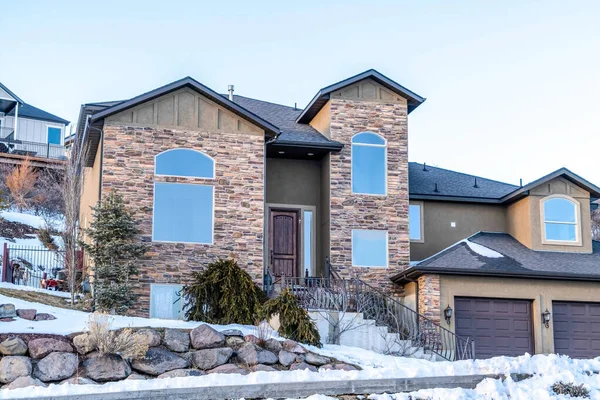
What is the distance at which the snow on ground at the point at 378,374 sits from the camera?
1220 cm

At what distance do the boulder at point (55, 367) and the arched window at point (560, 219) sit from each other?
13785 millimetres

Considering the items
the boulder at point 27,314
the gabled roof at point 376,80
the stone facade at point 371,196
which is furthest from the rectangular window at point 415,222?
the boulder at point 27,314

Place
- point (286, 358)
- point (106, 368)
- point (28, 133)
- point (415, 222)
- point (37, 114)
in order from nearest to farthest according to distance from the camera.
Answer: point (106, 368) → point (286, 358) → point (415, 222) → point (28, 133) → point (37, 114)

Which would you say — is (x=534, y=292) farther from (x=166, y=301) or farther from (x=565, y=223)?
(x=166, y=301)

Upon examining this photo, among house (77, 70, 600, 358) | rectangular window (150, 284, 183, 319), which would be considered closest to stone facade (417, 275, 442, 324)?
house (77, 70, 600, 358)

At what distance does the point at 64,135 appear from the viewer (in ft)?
149

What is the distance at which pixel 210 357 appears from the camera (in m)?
14.3

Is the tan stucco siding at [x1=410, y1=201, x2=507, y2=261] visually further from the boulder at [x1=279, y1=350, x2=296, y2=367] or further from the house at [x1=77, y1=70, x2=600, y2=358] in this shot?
the boulder at [x1=279, y1=350, x2=296, y2=367]

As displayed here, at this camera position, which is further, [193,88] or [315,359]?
[193,88]

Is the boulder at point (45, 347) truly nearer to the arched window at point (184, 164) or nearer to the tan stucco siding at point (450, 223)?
the arched window at point (184, 164)

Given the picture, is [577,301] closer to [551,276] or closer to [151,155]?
[551,276]

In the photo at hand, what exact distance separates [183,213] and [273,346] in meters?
5.83

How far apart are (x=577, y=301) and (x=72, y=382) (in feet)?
43.2

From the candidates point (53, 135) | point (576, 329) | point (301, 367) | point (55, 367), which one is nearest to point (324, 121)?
point (576, 329)
